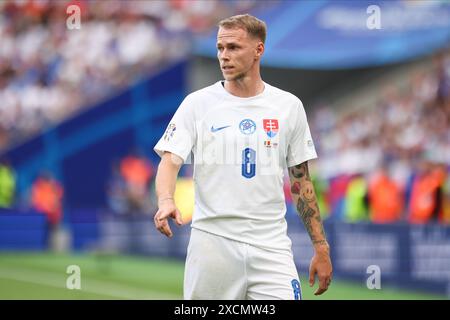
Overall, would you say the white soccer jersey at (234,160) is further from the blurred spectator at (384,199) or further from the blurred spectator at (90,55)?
the blurred spectator at (90,55)

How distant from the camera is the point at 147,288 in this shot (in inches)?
559

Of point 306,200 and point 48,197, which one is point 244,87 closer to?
point 306,200

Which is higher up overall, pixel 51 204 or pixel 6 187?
pixel 6 187

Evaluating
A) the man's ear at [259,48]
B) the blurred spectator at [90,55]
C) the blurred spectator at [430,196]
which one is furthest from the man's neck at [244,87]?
the blurred spectator at [90,55]

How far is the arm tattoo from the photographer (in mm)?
6074

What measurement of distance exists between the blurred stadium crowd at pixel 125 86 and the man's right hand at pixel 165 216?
49.2 feet

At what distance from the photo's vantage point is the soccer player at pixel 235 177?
18.6ft

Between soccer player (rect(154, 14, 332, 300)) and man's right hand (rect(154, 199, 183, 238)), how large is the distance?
0.49 ft

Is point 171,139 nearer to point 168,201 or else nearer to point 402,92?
point 168,201

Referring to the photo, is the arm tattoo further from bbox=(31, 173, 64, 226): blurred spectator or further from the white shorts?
bbox=(31, 173, 64, 226): blurred spectator

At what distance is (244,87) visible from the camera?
584 cm

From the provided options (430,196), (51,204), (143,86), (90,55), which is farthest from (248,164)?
(90,55)

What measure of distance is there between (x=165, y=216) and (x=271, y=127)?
87 centimetres

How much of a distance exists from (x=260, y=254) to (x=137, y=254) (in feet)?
48.7
